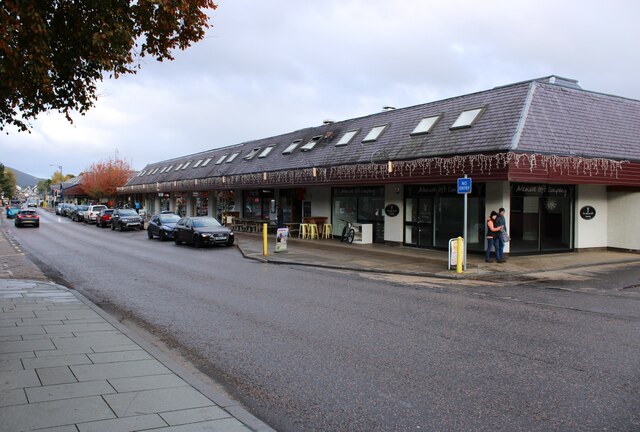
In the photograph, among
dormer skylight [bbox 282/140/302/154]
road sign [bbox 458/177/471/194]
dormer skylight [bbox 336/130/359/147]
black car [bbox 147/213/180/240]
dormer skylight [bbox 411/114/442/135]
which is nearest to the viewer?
road sign [bbox 458/177/471/194]

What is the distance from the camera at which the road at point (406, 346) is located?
4.52 metres

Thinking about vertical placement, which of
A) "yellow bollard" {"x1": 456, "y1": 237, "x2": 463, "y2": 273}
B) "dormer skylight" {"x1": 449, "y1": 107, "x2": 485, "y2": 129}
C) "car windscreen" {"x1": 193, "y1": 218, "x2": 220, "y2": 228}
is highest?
"dormer skylight" {"x1": 449, "y1": 107, "x2": 485, "y2": 129}

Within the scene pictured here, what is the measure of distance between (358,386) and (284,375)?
0.89 meters

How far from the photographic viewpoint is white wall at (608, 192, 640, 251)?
19.0 meters

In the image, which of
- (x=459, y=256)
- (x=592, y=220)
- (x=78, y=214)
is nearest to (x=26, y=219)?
(x=78, y=214)

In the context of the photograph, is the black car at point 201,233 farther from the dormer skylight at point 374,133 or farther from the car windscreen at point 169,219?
the dormer skylight at point 374,133

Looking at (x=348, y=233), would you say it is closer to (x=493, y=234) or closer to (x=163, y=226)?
(x=493, y=234)

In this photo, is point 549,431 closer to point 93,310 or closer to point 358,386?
point 358,386

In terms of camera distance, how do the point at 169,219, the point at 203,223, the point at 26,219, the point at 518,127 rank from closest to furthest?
the point at 518,127
the point at 203,223
the point at 169,219
the point at 26,219

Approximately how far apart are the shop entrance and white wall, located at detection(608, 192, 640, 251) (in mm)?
2040

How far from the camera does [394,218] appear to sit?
21.4 meters

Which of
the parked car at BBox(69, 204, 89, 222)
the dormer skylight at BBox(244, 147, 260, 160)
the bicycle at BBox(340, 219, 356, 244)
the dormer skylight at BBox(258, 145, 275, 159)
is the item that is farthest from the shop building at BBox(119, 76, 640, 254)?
the parked car at BBox(69, 204, 89, 222)

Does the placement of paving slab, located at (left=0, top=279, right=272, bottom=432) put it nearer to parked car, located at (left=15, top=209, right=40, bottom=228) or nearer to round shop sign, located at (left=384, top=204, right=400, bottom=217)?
round shop sign, located at (left=384, top=204, right=400, bottom=217)

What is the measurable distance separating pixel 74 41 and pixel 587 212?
728 inches
